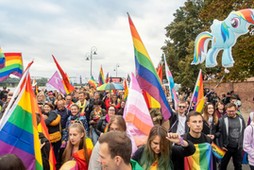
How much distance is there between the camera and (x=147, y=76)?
4391 mm

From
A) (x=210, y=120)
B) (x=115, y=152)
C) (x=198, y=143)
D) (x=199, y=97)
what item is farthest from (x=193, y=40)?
(x=115, y=152)

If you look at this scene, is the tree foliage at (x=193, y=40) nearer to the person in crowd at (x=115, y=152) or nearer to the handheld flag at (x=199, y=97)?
the handheld flag at (x=199, y=97)

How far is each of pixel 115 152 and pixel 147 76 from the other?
2518 mm

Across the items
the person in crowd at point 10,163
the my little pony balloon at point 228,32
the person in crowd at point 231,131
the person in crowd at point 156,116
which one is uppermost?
the my little pony balloon at point 228,32

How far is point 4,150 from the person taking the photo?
2.84m

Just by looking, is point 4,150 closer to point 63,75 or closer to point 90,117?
point 90,117

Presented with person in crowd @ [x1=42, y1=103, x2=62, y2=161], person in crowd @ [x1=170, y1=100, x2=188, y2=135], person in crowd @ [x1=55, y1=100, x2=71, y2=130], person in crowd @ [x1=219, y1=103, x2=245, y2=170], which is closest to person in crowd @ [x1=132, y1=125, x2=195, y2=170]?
person in crowd @ [x1=170, y1=100, x2=188, y2=135]

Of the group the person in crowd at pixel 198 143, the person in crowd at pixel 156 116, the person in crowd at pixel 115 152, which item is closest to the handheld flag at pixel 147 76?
the person in crowd at pixel 198 143

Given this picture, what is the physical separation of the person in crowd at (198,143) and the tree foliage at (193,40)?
540 inches

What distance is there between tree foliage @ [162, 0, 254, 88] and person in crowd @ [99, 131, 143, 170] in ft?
50.9

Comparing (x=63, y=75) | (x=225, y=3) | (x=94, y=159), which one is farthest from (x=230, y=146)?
(x=225, y=3)

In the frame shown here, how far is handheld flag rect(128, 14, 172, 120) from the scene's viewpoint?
4.36 meters

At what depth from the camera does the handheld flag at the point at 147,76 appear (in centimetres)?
436

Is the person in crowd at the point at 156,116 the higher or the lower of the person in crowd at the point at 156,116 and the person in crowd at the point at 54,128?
the higher
